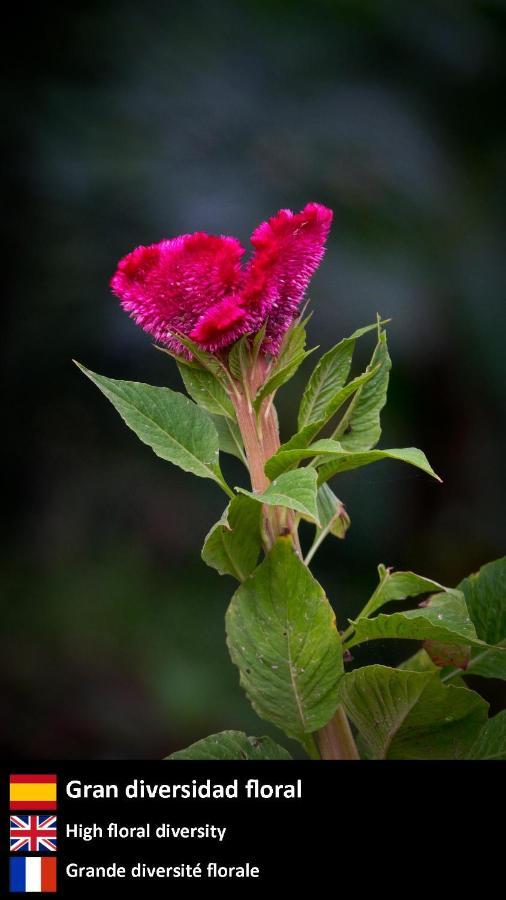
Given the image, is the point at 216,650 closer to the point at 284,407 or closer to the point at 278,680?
the point at 284,407

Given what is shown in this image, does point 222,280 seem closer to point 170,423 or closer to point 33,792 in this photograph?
point 170,423

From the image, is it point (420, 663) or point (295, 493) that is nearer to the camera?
point (295, 493)

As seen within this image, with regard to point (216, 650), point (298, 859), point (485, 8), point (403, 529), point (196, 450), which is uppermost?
point (485, 8)

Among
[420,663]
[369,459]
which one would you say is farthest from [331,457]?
[420,663]

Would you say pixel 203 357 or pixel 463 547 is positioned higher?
pixel 463 547

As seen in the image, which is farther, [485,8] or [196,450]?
Result: [485,8]

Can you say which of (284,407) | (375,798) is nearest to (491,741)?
(375,798)

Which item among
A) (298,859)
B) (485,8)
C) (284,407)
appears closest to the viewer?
(298,859)

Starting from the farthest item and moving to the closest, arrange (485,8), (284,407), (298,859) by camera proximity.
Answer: (485,8)
(284,407)
(298,859)
